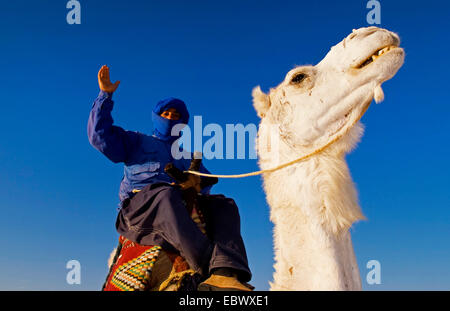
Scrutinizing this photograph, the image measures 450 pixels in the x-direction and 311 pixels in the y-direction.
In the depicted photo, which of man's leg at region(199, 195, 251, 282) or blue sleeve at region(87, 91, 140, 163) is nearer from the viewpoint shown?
man's leg at region(199, 195, 251, 282)

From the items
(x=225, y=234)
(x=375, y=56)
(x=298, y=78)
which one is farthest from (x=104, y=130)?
(x=375, y=56)

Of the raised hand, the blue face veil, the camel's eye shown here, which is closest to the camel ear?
the camel's eye

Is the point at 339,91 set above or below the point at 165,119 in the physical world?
below

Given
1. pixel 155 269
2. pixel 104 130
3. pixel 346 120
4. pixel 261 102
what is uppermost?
pixel 261 102

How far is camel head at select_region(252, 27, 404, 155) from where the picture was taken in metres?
2.75

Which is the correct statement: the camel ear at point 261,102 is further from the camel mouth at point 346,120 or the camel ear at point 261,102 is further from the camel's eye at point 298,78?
the camel mouth at point 346,120

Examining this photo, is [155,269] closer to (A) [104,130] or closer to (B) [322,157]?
(A) [104,130]

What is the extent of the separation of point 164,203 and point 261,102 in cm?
112

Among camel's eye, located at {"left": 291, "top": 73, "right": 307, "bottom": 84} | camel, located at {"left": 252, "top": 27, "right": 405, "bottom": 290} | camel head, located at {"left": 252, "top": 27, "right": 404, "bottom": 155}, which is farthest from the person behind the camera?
camel's eye, located at {"left": 291, "top": 73, "right": 307, "bottom": 84}

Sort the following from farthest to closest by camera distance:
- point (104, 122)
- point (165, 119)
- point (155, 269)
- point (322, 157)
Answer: point (165, 119), point (104, 122), point (155, 269), point (322, 157)

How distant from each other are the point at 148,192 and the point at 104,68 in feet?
3.56

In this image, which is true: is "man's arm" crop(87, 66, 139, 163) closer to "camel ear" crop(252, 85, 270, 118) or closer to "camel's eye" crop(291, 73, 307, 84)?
"camel ear" crop(252, 85, 270, 118)

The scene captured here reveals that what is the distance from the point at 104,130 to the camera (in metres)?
3.21
